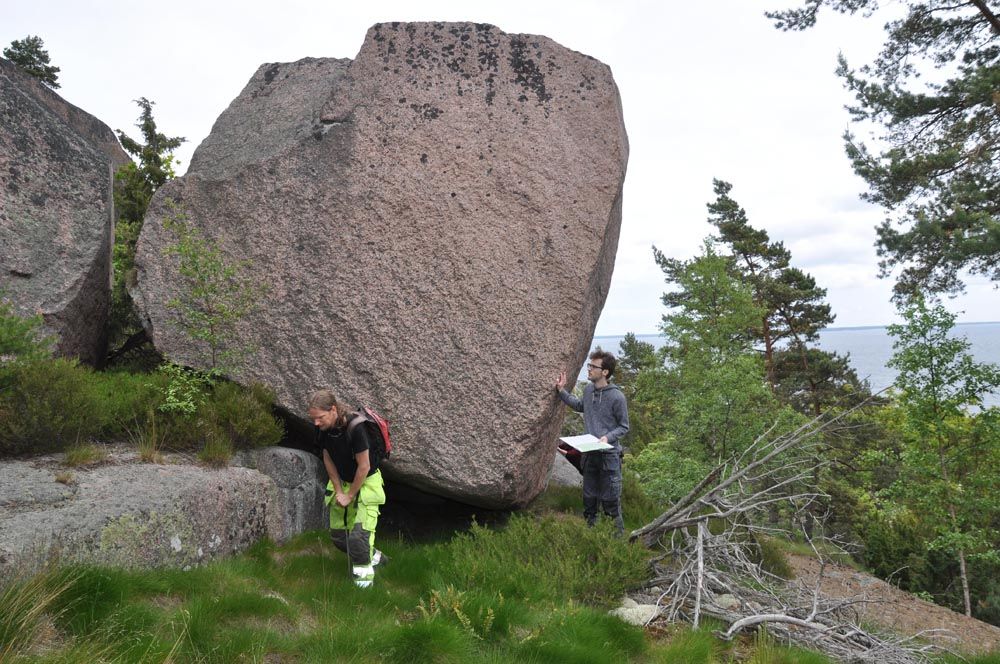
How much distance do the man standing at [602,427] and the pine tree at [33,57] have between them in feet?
74.2

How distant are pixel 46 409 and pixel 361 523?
2.90m

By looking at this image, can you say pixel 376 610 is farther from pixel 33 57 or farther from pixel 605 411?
pixel 33 57

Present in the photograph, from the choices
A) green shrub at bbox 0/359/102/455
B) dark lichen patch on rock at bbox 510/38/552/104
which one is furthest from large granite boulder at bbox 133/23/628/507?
green shrub at bbox 0/359/102/455

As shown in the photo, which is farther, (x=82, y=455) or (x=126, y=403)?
(x=126, y=403)

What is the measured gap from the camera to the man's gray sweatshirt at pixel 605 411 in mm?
6879

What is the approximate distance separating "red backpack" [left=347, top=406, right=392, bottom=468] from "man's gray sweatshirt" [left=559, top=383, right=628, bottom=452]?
2309mm

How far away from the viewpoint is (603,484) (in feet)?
23.3

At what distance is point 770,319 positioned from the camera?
24984 millimetres

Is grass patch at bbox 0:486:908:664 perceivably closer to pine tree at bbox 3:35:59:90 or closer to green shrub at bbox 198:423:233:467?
green shrub at bbox 198:423:233:467

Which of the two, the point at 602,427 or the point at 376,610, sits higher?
the point at 602,427

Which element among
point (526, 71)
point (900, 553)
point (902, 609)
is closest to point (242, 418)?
point (526, 71)

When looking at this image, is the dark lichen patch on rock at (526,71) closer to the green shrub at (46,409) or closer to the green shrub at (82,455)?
the green shrub at (46,409)

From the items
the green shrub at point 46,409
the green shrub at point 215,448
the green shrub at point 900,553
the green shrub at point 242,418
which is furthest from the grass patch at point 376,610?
the green shrub at point 900,553

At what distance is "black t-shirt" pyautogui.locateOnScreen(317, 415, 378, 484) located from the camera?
538cm
